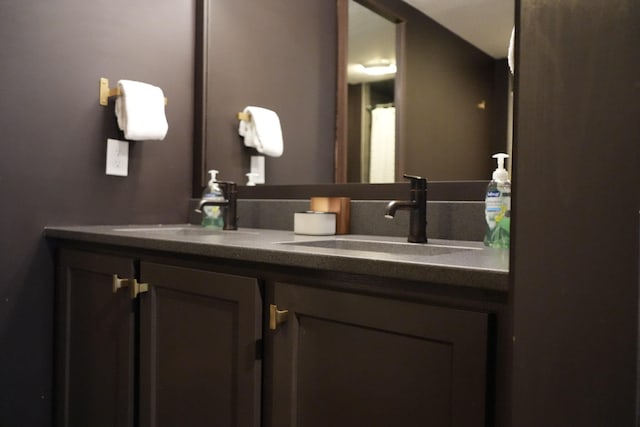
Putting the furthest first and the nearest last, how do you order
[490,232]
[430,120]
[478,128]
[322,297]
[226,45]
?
1. [226,45]
2. [430,120]
3. [478,128]
4. [490,232]
5. [322,297]

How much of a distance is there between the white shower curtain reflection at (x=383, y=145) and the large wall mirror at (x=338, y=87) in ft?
0.03

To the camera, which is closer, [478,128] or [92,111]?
[478,128]

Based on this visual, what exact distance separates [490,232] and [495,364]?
53 centimetres

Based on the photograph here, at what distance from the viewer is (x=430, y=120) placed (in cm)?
159

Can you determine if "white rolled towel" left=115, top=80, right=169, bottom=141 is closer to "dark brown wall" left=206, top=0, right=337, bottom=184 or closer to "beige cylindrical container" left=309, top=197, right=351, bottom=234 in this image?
"dark brown wall" left=206, top=0, right=337, bottom=184

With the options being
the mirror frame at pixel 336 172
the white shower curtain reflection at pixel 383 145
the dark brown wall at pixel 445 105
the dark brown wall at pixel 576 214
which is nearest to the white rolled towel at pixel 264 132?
the mirror frame at pixel 336 172

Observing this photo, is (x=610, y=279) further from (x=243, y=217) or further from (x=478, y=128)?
(x=243, y=217)

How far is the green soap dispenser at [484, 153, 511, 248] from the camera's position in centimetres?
119

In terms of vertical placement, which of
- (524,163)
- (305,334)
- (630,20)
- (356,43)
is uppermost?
(356,43)

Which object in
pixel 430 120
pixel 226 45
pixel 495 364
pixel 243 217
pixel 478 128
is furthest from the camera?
pixel 226 45

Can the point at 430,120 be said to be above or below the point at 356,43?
below

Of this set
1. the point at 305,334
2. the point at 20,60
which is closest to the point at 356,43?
the point at 20,60

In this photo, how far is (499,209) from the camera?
3.92ft

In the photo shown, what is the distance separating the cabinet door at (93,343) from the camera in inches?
56.0
